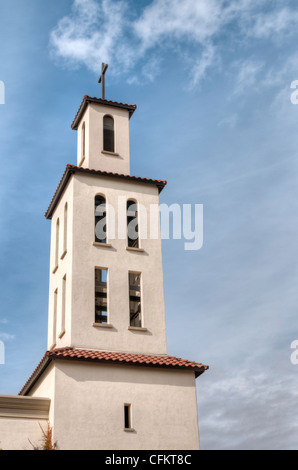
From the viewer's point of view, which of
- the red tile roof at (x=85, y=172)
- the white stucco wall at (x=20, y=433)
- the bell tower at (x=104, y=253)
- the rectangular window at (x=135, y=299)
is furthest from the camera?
the red tile roof at (x=85, y=172)

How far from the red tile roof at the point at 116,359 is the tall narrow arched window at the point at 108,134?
1117cm

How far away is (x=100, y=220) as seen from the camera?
98.1 feet

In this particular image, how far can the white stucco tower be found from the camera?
2461 centimetres

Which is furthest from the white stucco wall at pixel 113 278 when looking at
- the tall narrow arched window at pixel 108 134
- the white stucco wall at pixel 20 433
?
the white stucco wall at pixel 20 433

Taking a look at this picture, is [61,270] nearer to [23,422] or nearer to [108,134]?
[23,422]

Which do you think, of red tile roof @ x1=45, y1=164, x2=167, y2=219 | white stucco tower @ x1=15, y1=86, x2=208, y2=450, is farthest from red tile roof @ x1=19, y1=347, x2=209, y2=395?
red tile roof @ x1=45, y1=164, x2=167, y2=219

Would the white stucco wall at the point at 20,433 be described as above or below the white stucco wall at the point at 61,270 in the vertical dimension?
below

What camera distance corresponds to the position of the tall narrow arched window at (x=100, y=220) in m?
29.5

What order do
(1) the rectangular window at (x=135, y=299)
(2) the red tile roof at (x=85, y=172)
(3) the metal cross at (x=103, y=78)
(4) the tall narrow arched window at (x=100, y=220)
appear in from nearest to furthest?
(1) the rectangular window at (x=135, y=299), (4) the tall narrow arched window at (x=100, y=220), (2) the red tile roof at (x=85, y=172), (3) the metal cross at (x=103, y=78)

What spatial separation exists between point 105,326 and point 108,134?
35.3ft

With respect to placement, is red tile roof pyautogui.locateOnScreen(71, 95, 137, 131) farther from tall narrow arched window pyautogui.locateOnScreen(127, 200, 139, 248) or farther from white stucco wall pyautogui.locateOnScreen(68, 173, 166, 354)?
tall narrow arched window pyautogui.locateOnScreen(127, 200, 139, 248)

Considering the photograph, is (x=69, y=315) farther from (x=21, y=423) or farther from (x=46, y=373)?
(x=21, y=423)

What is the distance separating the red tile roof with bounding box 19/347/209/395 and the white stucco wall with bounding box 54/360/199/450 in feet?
0.97

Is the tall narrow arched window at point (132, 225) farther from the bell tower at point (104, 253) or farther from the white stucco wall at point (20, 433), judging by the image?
the white stucco wall at point (20, 433)
